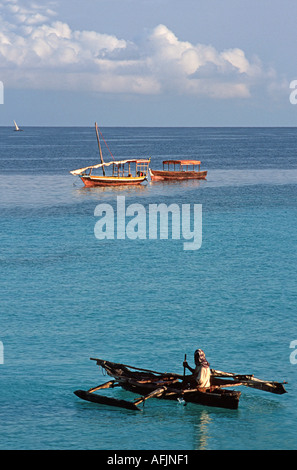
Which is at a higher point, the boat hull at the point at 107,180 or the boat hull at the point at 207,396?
the boat hull at the point at 107,180

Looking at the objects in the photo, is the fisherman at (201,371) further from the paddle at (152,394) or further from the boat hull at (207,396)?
the paddle at (152,394)

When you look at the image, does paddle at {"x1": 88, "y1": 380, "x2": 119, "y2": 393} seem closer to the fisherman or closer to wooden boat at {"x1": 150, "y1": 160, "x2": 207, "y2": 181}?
the fisherman

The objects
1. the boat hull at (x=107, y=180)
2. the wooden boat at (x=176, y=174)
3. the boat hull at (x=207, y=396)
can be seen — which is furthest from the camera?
the wooden boat at (x=176, y=174)

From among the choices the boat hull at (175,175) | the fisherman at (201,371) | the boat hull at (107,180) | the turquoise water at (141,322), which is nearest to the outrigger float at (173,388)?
the fisherman at (201,371)

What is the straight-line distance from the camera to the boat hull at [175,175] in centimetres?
10769

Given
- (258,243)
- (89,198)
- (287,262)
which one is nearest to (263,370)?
(287,262)

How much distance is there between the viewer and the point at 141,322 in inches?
1380

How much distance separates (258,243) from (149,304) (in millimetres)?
20221

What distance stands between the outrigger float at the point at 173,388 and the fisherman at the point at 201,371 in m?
0.21

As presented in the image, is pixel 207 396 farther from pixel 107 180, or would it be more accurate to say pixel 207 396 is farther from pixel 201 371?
pixel 107 180

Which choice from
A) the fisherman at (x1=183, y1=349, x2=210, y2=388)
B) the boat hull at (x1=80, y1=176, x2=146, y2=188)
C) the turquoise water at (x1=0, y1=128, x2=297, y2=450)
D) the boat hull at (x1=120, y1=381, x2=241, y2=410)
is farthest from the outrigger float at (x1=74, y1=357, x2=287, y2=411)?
the boat hull at (x1=80, y1=176, x2=146, y2=188)

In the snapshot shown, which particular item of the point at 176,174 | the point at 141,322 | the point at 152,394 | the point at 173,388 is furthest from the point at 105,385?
the point at 176,174

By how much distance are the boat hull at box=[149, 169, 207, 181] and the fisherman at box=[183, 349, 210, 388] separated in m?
84.0

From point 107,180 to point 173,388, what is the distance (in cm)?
7109
